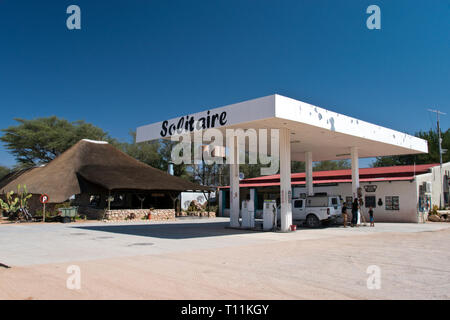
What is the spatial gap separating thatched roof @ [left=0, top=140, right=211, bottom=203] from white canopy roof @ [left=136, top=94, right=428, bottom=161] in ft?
30.7

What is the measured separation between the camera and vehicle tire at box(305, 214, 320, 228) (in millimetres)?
22797

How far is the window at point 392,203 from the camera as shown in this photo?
28812 mm

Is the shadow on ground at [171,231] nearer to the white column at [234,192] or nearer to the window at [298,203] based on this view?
the white column at [234,192]

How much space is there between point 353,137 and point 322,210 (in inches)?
187

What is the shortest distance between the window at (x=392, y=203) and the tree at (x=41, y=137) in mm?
43863

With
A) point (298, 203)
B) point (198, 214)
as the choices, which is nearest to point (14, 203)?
point (198, 214)

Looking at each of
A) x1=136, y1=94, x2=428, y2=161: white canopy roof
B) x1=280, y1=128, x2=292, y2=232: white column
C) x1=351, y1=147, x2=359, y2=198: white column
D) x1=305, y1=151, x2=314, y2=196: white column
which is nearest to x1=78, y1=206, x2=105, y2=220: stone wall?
x1=136, y1=94, x2=428, y2=161: white canopy roof

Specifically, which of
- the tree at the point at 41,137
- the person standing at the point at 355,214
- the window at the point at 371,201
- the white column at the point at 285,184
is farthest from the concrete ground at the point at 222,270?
the tree at the point at 41,137

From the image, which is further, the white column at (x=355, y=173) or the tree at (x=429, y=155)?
the tree at (x=429, y=155)

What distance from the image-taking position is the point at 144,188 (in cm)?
3020

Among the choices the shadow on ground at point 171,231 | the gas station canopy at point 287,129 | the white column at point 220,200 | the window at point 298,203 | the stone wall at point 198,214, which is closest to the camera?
the gas station canopy at point 287,129

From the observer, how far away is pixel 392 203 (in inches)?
1145

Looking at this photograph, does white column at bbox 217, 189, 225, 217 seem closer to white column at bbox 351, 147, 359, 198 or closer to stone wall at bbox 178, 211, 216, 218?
stone wall at bbox 178, 211, 216, 218

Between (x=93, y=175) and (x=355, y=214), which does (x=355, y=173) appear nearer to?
(x=355, y=214)
